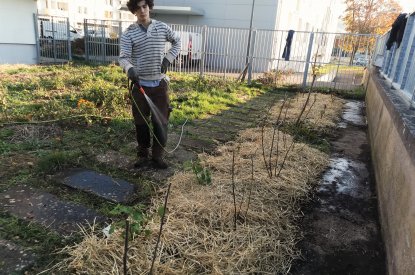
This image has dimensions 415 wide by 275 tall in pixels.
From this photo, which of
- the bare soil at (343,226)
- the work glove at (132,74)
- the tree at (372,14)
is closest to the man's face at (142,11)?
the work glove at (132,74)

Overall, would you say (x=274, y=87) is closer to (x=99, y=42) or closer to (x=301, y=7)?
(x=99, y=42)

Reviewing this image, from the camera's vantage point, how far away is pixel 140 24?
11.5 feet

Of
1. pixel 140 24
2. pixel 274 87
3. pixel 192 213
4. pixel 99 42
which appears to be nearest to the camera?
pixel 192 213

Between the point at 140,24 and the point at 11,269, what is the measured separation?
2.59 meters

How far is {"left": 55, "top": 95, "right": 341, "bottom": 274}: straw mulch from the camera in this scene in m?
2.15

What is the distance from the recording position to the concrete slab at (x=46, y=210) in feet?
8.58

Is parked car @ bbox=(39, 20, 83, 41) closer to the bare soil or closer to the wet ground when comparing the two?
the wet ground

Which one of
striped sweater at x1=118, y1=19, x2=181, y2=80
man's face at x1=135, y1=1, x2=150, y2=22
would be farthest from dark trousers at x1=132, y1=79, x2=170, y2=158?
man's face at x1=135, y1=1, x2=150, y2=22

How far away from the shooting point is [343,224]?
290 cm

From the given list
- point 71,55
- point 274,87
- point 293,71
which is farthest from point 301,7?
point 71,55

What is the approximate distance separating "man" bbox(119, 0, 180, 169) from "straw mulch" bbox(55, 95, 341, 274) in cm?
63

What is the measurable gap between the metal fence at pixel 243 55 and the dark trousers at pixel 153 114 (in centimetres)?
819

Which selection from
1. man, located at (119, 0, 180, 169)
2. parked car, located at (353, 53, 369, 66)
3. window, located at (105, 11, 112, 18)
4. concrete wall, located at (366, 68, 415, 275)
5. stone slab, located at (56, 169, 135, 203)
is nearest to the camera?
concrete wall, located at (366, 68, 415, 275)

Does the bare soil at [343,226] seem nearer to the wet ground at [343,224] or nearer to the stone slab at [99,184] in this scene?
the wet ground at [343,224]
